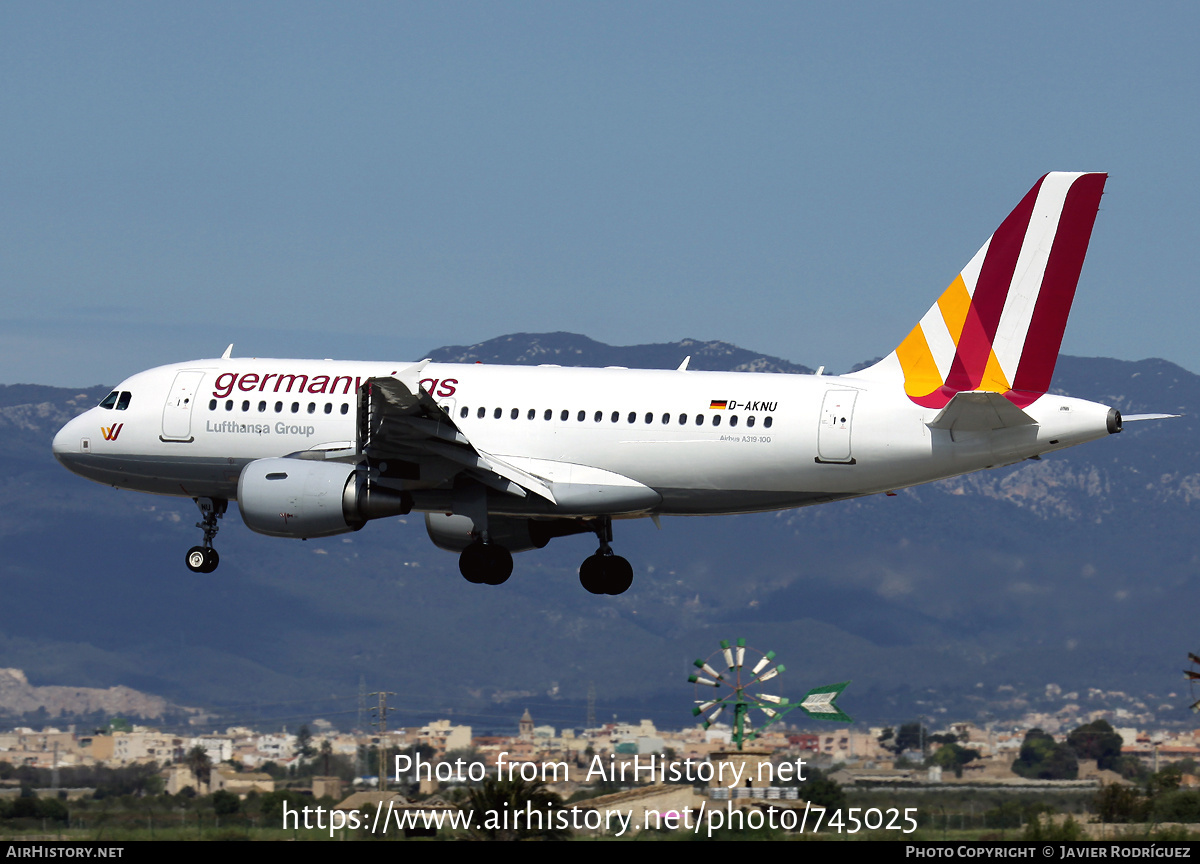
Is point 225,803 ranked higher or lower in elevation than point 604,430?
lower

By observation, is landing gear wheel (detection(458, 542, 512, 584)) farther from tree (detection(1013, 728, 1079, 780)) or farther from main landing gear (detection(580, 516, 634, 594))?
tree (detection(1013, 728, 1079, 780))

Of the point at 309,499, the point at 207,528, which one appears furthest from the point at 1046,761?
the point at 309,499

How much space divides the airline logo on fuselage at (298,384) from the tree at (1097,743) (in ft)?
156

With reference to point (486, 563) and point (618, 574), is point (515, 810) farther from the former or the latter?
point (618, 574)

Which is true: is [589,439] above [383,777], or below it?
above

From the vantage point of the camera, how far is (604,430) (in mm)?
43688

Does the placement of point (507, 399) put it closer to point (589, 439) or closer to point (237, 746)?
point (589, 439)

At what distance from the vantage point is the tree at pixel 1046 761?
76.6 metres

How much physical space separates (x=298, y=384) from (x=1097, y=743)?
200 ft

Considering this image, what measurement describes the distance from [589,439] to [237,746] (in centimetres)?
5411

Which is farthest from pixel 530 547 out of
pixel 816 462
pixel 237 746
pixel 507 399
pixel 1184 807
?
pixel 237 746

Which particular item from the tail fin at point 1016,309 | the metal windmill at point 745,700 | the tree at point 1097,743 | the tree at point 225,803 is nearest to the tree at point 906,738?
the tree at point 1097,743

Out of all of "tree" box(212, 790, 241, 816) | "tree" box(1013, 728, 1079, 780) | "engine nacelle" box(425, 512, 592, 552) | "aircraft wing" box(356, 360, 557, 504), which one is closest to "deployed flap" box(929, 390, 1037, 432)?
"aircraft wing" box(356, 360, 557, 504)
